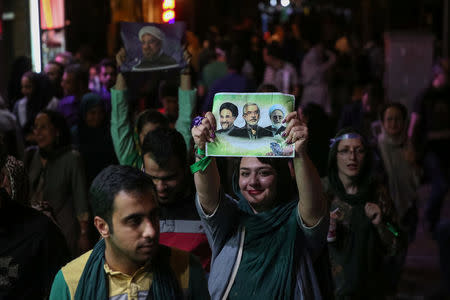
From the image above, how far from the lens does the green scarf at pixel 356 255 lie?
5.12 meters

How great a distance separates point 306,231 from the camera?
3.66 m

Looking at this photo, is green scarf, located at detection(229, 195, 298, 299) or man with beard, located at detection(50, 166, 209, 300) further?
green scarf, located at detection(229, 195, 298, 299)

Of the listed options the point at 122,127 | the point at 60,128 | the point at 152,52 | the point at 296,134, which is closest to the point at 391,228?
the point at 296,134

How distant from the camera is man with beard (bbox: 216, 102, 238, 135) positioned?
3.57 m

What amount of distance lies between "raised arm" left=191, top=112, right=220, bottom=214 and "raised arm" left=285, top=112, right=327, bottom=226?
0.35m

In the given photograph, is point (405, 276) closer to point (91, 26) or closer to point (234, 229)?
point (234, 229)

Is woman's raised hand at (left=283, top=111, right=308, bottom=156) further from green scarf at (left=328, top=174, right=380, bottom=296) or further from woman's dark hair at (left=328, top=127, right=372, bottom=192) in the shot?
woman's dark hair at (left=328, top=127, right=372, bottom=192)

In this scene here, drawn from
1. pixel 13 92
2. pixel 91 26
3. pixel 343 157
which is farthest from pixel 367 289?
pixel 91 26

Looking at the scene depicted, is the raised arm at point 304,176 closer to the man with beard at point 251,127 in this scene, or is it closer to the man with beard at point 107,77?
the man with beard at point 251,127

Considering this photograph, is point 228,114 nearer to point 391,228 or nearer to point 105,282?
point 105,282

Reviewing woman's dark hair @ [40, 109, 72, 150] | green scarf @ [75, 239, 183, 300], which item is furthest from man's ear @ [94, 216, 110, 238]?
woman's dark hair @ [40, 109, 72, 150]

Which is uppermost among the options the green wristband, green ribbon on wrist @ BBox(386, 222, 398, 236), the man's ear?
the green wristband

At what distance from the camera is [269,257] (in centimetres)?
370

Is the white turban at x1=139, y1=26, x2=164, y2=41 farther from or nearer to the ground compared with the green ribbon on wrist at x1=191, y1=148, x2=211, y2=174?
farther from the ground
